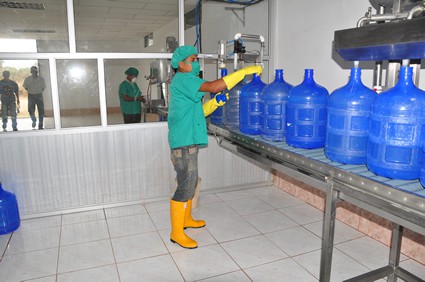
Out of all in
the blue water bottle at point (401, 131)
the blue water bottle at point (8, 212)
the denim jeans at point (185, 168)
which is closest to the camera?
the blue water bottle at point (401, 131)

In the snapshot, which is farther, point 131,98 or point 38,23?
point 131,98

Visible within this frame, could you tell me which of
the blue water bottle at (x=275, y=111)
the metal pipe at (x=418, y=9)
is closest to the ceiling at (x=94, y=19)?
the blue water bottle at (x=275, y=111)

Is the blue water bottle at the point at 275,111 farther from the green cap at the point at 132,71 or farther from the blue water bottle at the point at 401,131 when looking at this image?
the green cap at the point at 132,71

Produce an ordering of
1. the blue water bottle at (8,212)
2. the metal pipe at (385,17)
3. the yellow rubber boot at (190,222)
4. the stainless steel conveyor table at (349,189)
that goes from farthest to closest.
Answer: the yellow rubber boot at (190,222)
the blue water bottle at (8,212)
the metal pipe at (385,17)
the stainless steel conveyor table at (349,189)

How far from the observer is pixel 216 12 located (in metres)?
3.58

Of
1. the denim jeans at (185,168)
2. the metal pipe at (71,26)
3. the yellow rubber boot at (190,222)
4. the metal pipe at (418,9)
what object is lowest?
the yellow rubber boot at (190,222)

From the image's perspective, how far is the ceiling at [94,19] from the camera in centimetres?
284

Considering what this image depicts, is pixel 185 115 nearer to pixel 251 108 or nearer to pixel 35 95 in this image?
pixel 251 108

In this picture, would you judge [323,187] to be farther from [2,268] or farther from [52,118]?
[52,118]

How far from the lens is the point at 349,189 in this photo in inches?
59.5

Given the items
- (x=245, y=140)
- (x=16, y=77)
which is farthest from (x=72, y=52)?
(x=245, y=140)

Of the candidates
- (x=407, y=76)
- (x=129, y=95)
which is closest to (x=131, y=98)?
(x=129, y=95)

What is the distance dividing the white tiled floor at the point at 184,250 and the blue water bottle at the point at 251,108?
3.01 feet

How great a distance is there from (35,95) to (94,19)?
2.89ft
